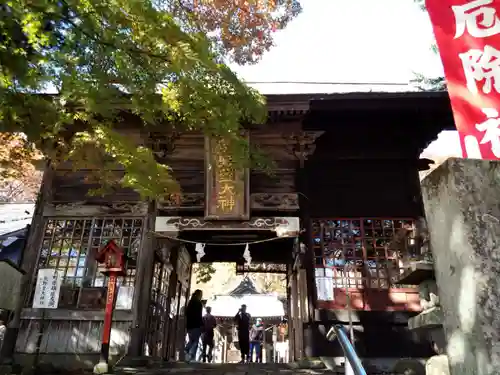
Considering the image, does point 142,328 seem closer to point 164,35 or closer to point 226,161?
point 226,161

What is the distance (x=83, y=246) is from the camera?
29.9 ft

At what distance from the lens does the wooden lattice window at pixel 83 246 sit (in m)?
8.78

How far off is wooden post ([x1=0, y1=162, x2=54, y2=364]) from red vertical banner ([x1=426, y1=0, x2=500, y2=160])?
8725 millimetres

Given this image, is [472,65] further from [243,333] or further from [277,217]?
[243,333]

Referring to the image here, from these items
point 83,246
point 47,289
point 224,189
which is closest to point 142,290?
point 83,246

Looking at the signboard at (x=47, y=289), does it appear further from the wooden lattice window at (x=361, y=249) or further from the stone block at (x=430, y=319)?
the stone block at (x=430, y=319)

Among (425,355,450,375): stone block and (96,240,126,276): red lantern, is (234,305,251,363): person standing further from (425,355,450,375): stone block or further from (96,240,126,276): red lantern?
(425,355,450,375): stone block

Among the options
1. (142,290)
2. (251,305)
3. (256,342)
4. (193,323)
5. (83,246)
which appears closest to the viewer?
(142,290)

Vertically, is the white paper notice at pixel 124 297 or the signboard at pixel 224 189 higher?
the signboard at pixel 224 189

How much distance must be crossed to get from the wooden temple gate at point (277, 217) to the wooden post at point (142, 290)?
0.02 meters

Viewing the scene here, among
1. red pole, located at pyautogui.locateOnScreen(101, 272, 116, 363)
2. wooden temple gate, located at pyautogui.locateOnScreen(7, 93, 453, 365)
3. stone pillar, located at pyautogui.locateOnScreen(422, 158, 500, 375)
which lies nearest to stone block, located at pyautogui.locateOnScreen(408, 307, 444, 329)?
stone pillar, located at pyautogui.locateOnScreen(422, 158, 500, 375)

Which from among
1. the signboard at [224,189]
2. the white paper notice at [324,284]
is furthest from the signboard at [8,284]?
the white paper notice at [324,284]

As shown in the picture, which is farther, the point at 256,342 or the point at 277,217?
the point at 256,342

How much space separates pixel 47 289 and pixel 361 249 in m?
7.47
